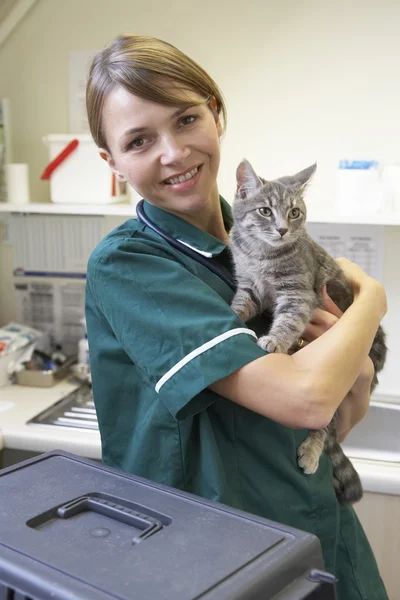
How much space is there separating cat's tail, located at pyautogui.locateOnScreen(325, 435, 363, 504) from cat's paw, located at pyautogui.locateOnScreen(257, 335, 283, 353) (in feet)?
0.76

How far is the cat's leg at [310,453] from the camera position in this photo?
1.08 m

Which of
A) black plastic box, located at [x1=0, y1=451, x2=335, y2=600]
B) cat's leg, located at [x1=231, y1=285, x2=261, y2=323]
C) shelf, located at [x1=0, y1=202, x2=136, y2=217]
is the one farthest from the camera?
shelf, located at [x1=0, y1=202, x2=136, y2=217]

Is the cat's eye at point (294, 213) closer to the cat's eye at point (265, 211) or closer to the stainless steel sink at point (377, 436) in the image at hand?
the cat's eye at point (265, 211)

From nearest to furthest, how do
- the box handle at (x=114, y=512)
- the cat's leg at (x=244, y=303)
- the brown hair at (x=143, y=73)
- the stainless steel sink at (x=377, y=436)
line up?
1. the box handle at (x=114, y=512)
2. the brown hair at (x=143, y=73)
3. the cat's leg at (x=244, y=303)
4. the stainless steel sink at (x=377, y=436)

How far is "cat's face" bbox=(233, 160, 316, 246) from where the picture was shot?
1.26 metres

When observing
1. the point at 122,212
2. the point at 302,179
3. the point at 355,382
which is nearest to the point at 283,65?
the point at 122,212

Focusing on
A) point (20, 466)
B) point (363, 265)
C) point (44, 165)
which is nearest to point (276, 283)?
point (20, 466)

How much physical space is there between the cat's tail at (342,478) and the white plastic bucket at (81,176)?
4.15 feet

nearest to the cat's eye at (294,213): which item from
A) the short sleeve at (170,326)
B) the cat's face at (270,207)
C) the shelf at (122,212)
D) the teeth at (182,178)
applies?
the cat's face at (270,207)

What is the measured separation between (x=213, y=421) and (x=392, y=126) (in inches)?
56.2

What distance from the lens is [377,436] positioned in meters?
2.09

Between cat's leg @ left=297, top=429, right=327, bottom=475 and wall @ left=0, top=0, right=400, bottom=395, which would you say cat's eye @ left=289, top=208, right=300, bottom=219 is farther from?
wall @ left=0, top=0, right=400, bottom=395

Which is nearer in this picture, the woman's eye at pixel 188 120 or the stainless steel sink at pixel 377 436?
the woman's eye at pixel 188 120

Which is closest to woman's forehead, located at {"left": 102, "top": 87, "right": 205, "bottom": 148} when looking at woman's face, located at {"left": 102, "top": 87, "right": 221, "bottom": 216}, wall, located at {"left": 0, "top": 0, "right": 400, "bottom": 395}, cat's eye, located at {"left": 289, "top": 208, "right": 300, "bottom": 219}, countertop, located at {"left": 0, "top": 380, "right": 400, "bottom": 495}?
woman's face, located at {"left": 102, "top": 87, "right": 221, "bottom": 216}
